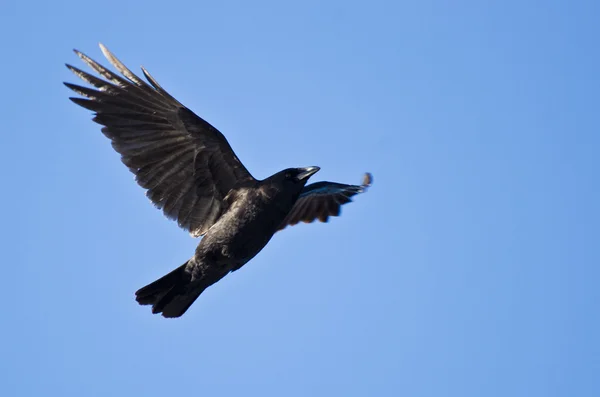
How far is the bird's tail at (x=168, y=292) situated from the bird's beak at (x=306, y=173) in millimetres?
1781

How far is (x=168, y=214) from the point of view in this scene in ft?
35.3

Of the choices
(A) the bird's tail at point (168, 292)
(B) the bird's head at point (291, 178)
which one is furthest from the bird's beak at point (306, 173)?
(A) the bird's tail at point (168, 292)

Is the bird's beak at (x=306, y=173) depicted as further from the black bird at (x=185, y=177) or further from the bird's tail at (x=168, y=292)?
the bird's tail at (x=168, y=292)

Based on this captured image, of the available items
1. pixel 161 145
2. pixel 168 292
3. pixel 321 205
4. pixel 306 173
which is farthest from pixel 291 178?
pixel 321 205

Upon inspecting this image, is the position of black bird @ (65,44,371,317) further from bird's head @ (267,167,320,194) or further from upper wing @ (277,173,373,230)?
upper wing @ (277,173,373,230)

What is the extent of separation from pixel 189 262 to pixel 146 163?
141 cm

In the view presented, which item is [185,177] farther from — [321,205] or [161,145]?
[321,205]

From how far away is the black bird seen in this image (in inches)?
400

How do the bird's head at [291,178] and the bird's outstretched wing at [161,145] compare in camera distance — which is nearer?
the bird's head at [291,178]

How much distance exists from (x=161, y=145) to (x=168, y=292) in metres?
1.85

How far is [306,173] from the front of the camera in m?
10.2

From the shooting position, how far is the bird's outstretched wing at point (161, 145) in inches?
414

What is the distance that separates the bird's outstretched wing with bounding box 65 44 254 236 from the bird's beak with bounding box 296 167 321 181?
74 cm

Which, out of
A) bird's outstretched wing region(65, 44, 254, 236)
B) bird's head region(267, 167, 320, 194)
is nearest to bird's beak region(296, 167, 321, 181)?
bird's head region(267, 167, 320, 194)
